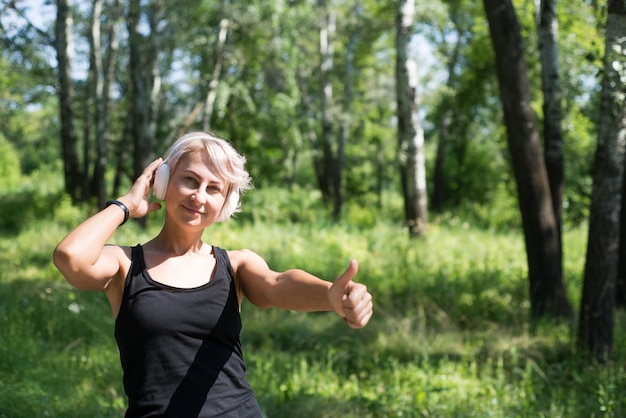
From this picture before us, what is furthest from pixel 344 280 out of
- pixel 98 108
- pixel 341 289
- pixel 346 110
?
pixel 346 110

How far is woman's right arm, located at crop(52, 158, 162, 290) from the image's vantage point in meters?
2.09

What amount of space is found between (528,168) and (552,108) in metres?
1.25

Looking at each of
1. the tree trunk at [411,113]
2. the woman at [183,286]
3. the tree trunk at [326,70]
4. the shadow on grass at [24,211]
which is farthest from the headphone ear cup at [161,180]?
the tree trunk at [326,70]

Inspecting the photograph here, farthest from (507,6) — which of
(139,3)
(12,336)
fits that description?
(139,3)

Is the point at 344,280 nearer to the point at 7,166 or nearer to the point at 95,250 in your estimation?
the point at 95,250

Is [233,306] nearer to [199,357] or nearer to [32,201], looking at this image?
[199,357]

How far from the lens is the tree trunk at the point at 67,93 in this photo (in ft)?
54.2

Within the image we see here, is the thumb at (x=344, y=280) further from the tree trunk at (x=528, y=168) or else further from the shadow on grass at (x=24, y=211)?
the shadow on grass at (x=24, y=211)

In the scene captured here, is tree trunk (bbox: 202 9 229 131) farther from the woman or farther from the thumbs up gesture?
the thumbs up gesture

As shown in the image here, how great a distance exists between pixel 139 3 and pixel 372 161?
23.9 meters

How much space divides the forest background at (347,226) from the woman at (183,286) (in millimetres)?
2563

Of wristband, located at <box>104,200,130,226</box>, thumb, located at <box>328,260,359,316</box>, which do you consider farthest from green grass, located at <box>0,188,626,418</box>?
thumb, located at <box>328,260,359,316</box>

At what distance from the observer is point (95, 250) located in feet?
7.02

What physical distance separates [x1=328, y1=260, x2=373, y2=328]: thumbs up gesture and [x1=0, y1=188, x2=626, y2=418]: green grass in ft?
10.0
